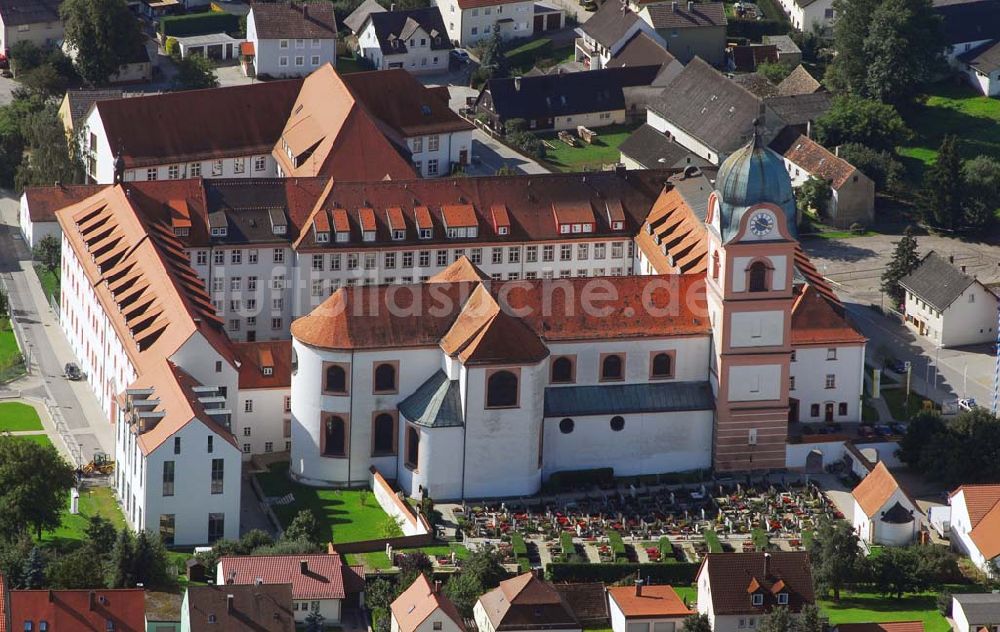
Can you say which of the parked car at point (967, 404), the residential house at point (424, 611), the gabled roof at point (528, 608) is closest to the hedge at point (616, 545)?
the gabled roof at point (528, 608)

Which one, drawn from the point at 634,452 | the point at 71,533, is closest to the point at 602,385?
the point at 634,452

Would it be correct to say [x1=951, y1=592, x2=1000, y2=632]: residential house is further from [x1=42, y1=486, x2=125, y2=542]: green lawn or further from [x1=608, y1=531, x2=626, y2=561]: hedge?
[x1=42, y1=486, x2=125, y2=542]: green lawn

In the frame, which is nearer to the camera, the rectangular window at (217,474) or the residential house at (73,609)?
the residential house at (73,609)

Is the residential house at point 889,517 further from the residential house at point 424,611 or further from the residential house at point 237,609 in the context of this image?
the residential house at point 237,609

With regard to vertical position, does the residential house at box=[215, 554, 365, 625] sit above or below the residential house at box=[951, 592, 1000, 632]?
above

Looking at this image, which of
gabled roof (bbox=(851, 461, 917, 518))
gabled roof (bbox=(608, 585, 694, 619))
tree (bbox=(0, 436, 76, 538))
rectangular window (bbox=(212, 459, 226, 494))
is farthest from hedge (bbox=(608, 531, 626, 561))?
tree (bbox=(0, 436, 76, 538))

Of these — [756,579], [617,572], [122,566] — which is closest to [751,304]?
[617,572]
